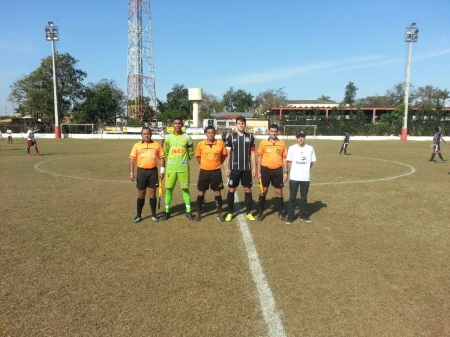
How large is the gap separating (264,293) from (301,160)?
335cm

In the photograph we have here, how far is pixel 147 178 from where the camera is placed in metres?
6.27

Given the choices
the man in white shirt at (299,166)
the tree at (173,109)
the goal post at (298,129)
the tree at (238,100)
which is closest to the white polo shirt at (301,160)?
the man in white shirt at (299,166)

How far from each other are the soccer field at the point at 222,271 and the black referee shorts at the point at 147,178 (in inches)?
30.4

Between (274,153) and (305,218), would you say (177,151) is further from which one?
(305,218)

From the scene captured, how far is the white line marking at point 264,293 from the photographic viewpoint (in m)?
3.07

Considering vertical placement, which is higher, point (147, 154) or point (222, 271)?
point (147, 154)

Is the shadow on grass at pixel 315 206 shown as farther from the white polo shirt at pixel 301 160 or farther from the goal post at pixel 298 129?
the goal post at pixel 298 129

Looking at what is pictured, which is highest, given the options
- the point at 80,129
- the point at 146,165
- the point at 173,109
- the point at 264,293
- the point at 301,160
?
the point at 173,109

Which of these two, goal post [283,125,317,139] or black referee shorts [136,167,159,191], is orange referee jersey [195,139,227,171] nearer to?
black referee shorts [136,167,159,191]

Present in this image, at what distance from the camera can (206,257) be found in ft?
15.3

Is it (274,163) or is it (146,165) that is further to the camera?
(274,163)

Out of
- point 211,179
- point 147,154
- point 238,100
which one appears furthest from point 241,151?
point 238,100

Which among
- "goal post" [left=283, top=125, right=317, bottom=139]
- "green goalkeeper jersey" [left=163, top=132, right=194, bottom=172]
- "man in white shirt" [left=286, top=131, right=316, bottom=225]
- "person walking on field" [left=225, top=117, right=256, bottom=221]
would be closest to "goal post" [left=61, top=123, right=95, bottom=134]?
"goal post" [left=283, top=125, right=317, bottom=139]

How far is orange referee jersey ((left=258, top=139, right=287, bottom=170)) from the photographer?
6.43m
